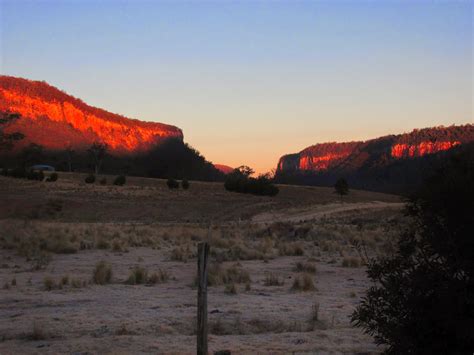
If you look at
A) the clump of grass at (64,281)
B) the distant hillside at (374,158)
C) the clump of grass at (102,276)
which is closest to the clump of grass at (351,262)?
the clump of grass at (102,276)

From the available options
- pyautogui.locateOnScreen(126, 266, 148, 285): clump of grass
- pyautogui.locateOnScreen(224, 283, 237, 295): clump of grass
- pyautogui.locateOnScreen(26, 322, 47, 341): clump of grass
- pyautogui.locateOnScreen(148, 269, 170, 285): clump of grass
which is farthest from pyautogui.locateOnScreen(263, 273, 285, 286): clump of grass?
pyautogui.locateOnScreen(26, 322, 47, 341): clump of grass

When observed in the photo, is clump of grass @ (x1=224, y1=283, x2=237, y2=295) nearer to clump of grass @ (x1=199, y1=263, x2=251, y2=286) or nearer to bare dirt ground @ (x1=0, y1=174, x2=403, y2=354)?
bare dirt ground @ (x1=0, y1=174, x2=403, y2=354)

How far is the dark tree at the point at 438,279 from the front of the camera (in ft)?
16.7

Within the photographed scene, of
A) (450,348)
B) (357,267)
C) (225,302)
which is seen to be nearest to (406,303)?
(450,348)

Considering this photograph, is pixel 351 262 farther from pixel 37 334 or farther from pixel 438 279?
pixel 438 279

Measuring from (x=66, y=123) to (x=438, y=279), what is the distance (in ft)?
478

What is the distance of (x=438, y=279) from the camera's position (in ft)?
17.1

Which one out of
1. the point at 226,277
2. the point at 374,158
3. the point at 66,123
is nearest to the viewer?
the point at 226,277

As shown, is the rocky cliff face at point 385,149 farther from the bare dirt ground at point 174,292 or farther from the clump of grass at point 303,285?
the clump of grass at point 303,285

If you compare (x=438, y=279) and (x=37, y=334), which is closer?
(x=438, y=279)

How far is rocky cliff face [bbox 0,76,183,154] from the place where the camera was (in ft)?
415

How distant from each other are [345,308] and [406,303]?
19.4 ft

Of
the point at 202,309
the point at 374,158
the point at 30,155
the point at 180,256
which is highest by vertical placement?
the point at 374,158

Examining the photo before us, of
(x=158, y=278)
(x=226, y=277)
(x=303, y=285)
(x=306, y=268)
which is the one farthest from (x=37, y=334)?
(x=306, y=268)
